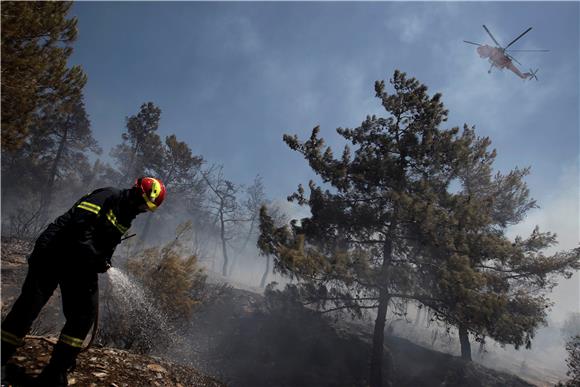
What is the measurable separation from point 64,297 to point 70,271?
316 mm

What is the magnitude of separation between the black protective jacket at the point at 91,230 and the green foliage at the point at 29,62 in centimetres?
835

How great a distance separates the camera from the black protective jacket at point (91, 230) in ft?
10.9

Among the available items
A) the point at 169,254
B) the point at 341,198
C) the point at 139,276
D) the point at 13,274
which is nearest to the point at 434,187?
the point at 341,198

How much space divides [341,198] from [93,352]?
36.2ft

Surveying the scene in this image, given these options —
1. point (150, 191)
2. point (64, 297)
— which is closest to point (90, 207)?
point (150, 191)

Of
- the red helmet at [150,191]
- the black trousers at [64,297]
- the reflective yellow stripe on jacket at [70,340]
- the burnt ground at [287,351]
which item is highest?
the red helmet at [150,191]

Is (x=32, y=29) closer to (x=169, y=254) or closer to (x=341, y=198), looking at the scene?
(x=169, y=254)

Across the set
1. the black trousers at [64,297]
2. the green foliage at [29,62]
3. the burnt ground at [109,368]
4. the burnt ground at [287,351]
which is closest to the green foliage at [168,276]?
the burnt ground at [287,351]

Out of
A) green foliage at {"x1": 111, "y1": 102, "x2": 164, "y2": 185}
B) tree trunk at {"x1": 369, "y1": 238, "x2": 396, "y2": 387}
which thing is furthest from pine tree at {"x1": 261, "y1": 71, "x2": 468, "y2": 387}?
green foliage at {"x1": 111, "y1": 102, "x2": 164, "y2": 185}

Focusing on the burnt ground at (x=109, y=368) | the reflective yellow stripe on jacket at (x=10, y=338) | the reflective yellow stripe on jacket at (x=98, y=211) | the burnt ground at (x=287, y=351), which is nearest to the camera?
the reflective yellow stripe on jacket at (x=10, y=338)

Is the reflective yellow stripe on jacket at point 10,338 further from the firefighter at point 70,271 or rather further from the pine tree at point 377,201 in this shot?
the pine tree at point 377,201

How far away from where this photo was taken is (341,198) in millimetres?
14391

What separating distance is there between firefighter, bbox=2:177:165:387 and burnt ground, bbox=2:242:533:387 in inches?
348

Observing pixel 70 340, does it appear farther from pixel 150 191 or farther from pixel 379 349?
pixel 379 349
